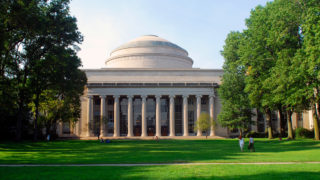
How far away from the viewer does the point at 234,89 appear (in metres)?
48.5

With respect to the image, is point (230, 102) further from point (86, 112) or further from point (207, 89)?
point (86, 112)

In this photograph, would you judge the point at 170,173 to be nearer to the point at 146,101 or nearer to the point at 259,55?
the point at 259,55

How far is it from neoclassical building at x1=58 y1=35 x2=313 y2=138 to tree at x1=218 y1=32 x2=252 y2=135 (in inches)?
454

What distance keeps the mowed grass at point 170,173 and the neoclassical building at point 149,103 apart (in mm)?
46031

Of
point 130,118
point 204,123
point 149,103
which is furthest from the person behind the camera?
point 149,103

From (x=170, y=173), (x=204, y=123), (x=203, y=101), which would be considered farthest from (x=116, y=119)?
(x=170, y=173)

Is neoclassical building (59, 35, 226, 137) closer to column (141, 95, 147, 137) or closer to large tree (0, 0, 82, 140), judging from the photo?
column (141, 95, 147, 137)

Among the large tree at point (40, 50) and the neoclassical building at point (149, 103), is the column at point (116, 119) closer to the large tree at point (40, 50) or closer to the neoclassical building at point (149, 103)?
the neoclassical building at point (149, 103)

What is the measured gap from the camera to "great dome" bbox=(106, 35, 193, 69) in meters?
77.9

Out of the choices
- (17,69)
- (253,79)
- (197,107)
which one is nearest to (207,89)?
(197,107)

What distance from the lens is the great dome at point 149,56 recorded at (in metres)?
77.9

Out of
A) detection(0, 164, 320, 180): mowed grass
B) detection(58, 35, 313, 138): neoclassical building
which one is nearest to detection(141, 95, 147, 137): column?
detection(58, 35, 313, 138): neoclassical building

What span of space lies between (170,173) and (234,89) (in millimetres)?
36719

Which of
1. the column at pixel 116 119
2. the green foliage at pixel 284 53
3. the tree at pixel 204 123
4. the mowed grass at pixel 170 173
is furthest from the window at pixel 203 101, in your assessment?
the mowed grass at pixel 170 173
